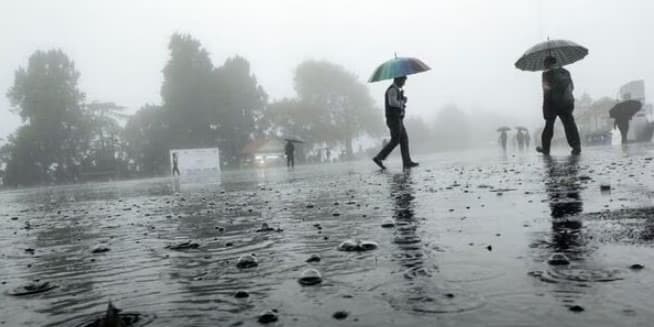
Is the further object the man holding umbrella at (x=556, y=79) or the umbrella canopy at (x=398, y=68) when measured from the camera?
the umbrella canopy at (x=398, y=68)

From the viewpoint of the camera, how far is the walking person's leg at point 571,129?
40.5 feet

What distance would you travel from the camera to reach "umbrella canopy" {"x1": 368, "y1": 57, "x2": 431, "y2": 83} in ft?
45.2

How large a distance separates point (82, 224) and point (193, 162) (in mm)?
42924

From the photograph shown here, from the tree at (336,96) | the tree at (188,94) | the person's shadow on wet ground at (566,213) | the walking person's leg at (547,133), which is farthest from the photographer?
the tree at (336,96)

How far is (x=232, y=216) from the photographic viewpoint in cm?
557

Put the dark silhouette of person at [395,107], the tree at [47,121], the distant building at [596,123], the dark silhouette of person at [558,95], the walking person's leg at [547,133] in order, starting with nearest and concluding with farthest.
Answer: the dark silhouette of person at [558,95], the walking person's leg at [547,133], the dark silhouette of person at [395,107], the distant building at [596,123], the tree at [47,121]

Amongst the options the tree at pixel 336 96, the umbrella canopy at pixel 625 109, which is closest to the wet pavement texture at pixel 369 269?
the umbrella canopy at pixel 625 109

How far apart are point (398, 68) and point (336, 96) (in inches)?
2813

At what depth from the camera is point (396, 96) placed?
12.9m

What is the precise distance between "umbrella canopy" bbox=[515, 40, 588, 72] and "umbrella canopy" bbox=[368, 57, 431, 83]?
8.08 ft

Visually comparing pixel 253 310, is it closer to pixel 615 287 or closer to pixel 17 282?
pixel 615 287

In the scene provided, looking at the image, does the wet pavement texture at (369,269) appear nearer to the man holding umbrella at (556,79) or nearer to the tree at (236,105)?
the man holding umbrella at (556,79)

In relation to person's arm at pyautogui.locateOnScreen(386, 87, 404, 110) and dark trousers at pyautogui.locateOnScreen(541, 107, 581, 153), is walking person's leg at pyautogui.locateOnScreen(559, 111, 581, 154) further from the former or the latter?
person's arm at pyautogui.locateOnScreen(386, 87, 404, 110)

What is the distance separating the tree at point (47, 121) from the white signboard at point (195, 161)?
859 inches
